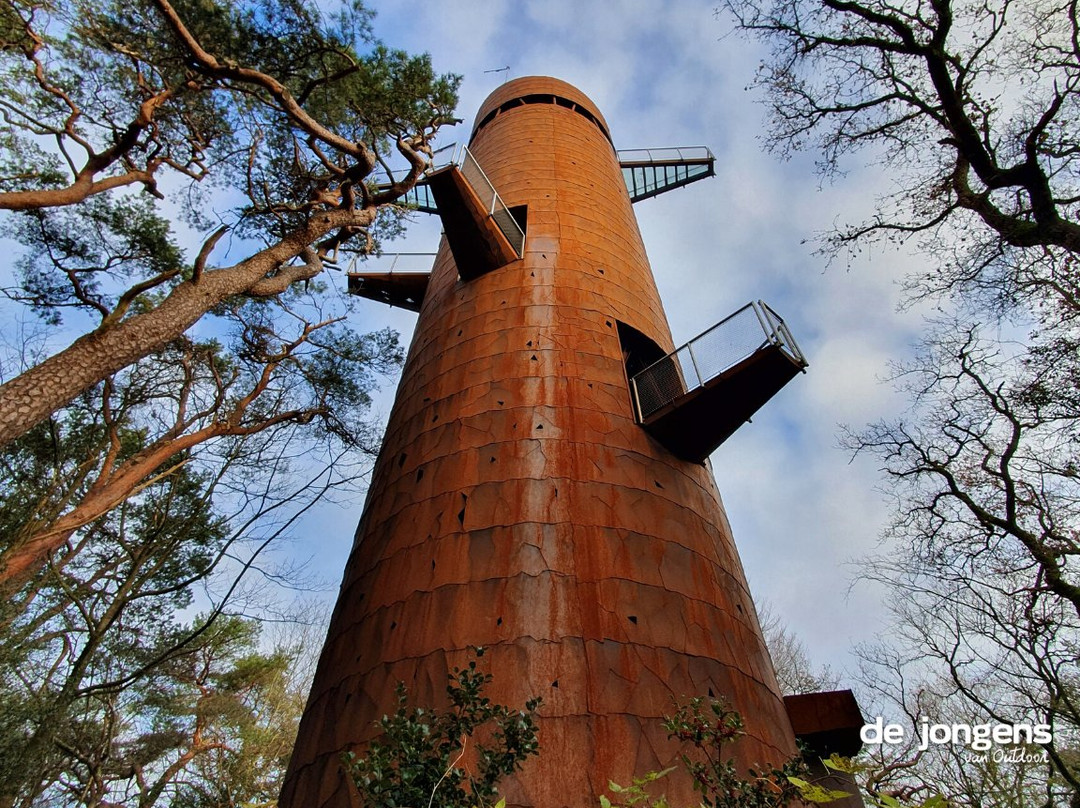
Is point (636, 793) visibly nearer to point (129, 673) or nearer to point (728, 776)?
point (728, 776)

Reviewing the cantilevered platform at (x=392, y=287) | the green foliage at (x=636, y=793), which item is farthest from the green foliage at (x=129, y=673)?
the green foliage at (x=636, y=793)

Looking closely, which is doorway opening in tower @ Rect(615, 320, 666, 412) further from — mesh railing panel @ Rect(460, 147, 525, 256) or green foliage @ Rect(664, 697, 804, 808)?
green foliage @ Rect(664, 697, 804, 808)

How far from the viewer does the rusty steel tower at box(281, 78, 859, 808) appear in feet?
12.6

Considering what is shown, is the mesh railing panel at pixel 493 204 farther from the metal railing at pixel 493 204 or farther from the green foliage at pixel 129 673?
the green foliage at pixel 129 673

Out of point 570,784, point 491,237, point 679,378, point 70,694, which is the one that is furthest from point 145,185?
point 570,784

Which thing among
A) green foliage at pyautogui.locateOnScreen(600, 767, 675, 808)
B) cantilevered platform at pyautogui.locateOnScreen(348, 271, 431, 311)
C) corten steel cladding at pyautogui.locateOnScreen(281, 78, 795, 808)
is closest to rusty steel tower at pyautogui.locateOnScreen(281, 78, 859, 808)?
corten steel cladding at pyautogui.locateOnScreen(281, 78, 795, 808)

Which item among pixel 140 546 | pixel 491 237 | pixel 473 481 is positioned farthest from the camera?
pixel 140 546

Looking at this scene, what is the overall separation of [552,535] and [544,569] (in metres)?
0.31

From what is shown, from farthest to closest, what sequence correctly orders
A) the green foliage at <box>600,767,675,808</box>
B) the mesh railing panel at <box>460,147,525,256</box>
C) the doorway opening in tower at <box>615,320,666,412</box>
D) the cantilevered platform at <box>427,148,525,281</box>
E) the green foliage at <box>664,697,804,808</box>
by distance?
1. the mesh railing panel at <box>460,147,525,256</box>
2. the cantilevered platform at <box>427,148,525,281</box>
3. the doorway opening in tower at <box>615,320,666,412</box>
4. the green foliage at <box>664,697,804,808</box>
5. the green foliage at <box>600,767,675,808</box>

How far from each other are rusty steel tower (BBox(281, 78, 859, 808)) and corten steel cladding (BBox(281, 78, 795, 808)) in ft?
0.05

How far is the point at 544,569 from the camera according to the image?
14.5 ft

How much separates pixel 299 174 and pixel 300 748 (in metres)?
8.85

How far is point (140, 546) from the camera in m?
11.2

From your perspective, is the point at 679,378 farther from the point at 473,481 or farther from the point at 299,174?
the point at 299,174
